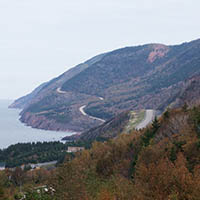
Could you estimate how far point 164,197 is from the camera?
20.5m

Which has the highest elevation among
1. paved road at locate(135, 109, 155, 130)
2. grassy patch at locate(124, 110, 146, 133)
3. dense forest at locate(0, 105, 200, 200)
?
dense forest at locate(0, 105, 200, 200)

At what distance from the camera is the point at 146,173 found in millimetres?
23797

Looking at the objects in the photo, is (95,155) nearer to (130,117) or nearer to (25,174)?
(25,174)

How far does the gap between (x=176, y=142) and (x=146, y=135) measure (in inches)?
501

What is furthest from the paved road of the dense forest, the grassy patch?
the dense forest

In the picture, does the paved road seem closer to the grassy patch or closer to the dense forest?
the grassy patch

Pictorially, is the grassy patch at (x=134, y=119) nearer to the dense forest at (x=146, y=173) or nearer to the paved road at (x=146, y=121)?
the paved road at (x=146, y=121)

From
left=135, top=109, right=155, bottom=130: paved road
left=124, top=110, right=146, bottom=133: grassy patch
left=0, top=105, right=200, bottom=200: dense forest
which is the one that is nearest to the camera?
left=0, top=105, right=200, bottom=200: dense forest

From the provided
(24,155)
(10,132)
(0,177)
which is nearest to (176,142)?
(0,177)

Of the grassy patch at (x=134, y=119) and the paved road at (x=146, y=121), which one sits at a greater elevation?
the grassy patch at (x=134, y=119)

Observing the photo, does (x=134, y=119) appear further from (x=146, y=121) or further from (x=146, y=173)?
(x=146, y=173)

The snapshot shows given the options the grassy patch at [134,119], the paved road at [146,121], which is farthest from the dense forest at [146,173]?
the grassy patch at [134,119]

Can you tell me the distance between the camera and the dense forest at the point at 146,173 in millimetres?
21047

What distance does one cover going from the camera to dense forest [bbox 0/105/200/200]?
21.0m
